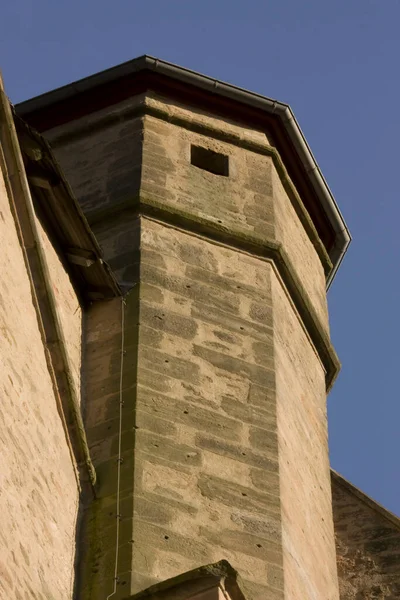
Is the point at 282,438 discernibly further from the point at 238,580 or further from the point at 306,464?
the point at 238,580

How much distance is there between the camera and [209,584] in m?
7.24

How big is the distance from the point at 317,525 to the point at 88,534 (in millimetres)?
1713

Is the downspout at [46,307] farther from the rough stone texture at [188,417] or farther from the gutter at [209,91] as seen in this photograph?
the gutter at [209,91]

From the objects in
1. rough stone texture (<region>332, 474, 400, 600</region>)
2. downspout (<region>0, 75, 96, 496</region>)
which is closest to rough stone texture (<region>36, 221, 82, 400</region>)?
downspout (<region>0, 75, 96, 496</region>)

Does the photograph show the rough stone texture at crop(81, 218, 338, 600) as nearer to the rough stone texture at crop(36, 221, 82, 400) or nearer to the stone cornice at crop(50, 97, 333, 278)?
the rough stone texture at crop(36, 221, 82, 400)

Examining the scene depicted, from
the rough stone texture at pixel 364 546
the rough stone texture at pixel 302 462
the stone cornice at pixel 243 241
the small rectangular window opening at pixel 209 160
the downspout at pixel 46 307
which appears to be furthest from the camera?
the small rectangular window opening at pixel 209 160

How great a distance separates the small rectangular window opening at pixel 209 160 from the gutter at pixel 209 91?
0.57 metres

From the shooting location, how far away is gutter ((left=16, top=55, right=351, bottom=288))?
11.6 metres

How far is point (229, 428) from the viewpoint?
909 centimetres

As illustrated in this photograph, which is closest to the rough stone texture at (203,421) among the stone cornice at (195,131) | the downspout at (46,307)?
the downspout at (46,307)

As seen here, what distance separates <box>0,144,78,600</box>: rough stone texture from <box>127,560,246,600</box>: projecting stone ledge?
535 millimetres

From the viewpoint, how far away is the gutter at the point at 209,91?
11.6m

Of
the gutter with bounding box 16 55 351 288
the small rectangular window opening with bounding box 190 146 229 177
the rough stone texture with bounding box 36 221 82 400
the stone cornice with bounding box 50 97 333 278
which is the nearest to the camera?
the rough stone texture with bounding box 36 221 82 400

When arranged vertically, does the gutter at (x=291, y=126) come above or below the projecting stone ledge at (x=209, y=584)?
above
